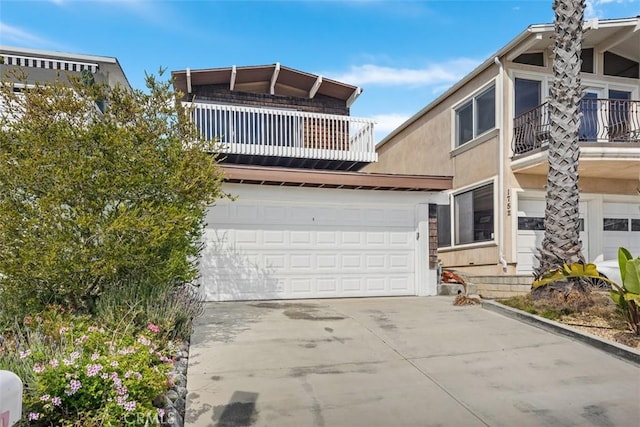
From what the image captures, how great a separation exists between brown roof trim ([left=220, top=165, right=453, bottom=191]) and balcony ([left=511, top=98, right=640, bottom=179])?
2196mm

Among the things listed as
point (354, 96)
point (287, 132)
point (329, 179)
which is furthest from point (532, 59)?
point (287, 132)

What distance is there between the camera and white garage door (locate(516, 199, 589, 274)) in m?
11.0

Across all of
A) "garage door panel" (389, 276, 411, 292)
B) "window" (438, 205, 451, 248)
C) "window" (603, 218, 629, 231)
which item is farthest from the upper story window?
"garage door panel" (389, 276, 411, 292)

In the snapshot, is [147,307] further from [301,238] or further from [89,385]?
[301,238]

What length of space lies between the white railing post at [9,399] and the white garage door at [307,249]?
7399 millimetres

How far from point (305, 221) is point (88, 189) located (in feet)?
17.9

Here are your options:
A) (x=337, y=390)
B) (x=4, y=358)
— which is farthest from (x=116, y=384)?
(x=337, y=390)

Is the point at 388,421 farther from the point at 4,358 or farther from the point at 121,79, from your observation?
the point at 121,79

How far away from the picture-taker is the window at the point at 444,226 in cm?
1301

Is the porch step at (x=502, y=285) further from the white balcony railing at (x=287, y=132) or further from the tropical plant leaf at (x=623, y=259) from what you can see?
the white balcony railing at (x=287, y=132)

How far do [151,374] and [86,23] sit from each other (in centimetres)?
871

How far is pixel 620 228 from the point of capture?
12.1m

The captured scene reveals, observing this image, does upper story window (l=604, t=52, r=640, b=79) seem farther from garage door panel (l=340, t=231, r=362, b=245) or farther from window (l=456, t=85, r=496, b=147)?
garage door panel (l=340, t=231, r=362, b=245)

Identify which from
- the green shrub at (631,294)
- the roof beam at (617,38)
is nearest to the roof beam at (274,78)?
the roof beam at (617,38)
